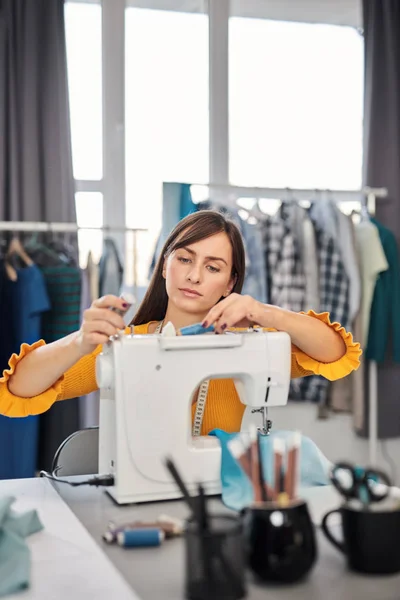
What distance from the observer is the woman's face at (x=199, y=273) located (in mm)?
1715

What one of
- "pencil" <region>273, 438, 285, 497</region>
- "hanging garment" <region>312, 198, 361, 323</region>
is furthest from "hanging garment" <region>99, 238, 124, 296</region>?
"pencil" <region>273, 438, 285, 497</region>

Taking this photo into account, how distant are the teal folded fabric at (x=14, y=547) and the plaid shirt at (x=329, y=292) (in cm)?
229

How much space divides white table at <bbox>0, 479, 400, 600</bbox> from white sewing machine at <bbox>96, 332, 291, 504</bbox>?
8 centimetres

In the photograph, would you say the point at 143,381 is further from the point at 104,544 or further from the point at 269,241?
the point at 269,241

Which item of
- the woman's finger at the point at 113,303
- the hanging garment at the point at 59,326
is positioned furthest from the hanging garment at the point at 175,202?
the woman's finger at the point at 113,303

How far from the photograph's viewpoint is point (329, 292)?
3.34m

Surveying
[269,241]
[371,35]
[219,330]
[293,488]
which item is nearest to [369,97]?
[371,35]

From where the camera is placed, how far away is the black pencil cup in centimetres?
88

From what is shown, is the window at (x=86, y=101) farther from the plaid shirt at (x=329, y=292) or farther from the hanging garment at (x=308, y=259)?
the plaid shirt at (x=329, y=292)

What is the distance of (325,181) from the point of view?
12.7ft

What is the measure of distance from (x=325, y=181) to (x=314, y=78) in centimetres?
54

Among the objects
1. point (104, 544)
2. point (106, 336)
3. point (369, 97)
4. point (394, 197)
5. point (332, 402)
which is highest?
point (369, 97)

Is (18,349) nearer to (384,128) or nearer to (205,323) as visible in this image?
(205,323)

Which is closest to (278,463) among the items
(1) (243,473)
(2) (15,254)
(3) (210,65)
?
(1) (243,473)
